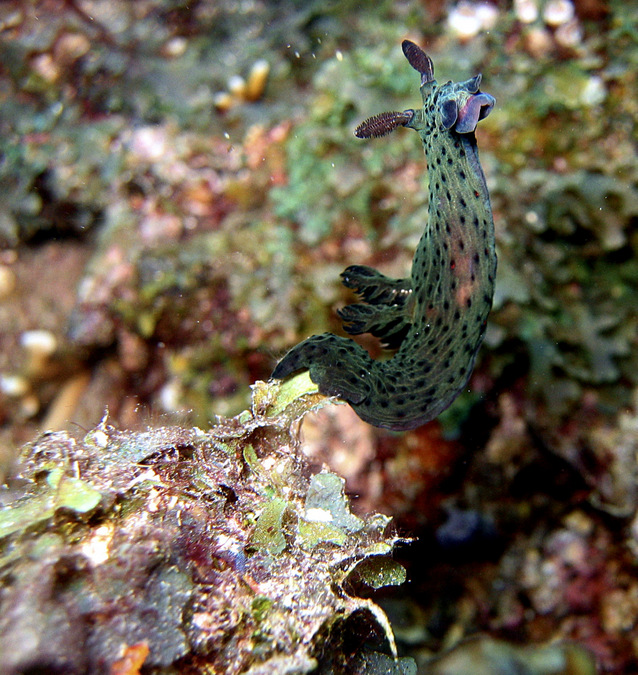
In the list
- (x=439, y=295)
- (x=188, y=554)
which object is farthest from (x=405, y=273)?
(x=188, y=554)

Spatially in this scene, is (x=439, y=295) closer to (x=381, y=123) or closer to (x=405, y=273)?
(x=381, y=123)

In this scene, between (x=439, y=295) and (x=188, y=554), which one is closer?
(x=188, y=554)

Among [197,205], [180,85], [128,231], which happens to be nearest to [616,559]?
[197,205]

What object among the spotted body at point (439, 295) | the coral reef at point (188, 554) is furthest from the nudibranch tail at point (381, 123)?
the coral reef at point (188, 554)

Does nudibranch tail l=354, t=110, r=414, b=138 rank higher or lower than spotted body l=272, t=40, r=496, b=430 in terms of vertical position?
higher

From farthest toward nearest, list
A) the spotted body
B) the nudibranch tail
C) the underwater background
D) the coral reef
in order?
the underwater background < the nudibranch tail < the spotted body < the coral reef

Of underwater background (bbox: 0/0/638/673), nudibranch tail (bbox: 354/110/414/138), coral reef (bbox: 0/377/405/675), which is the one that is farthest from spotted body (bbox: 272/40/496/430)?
underwater background (bbox: 0/0/638/673)

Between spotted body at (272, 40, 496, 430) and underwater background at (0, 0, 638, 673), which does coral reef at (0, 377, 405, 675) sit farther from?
underwater background at (0, 0, 638, 673)
